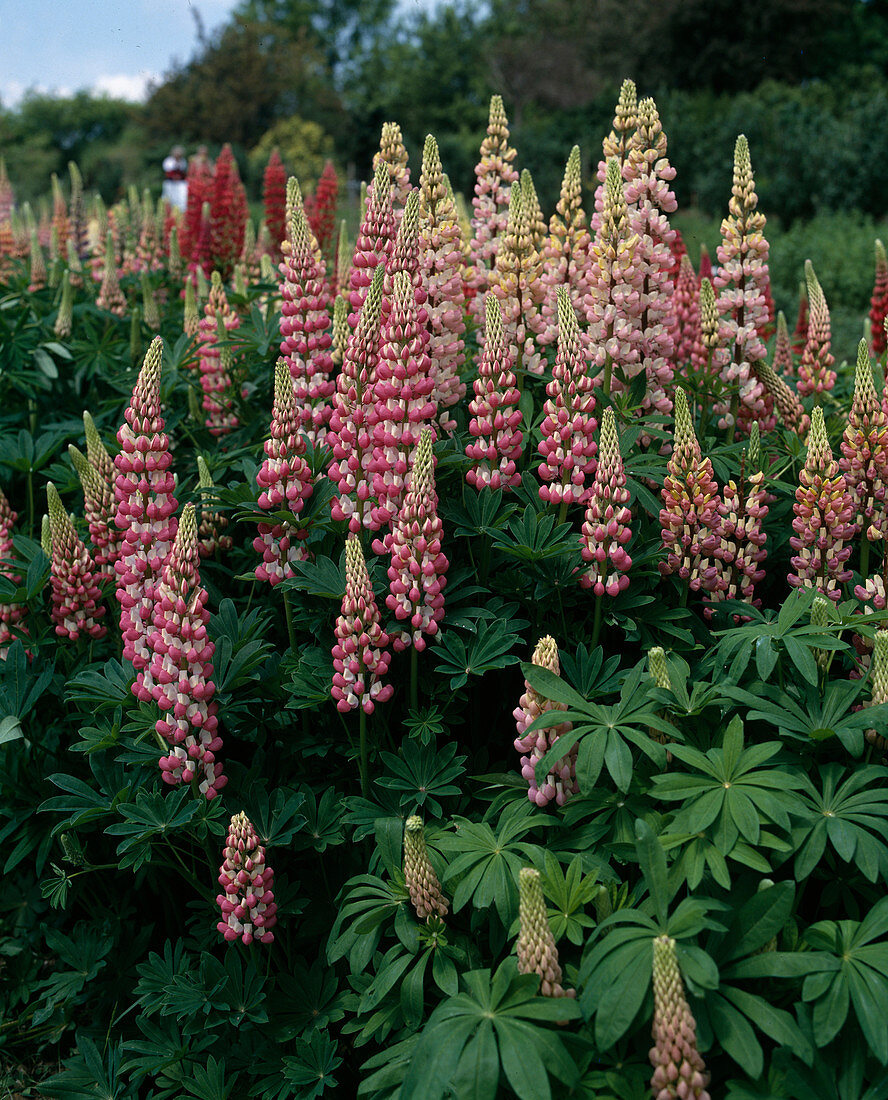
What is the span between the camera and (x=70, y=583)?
3184 mm

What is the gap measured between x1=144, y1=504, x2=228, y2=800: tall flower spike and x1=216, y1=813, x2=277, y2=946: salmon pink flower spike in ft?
0.73

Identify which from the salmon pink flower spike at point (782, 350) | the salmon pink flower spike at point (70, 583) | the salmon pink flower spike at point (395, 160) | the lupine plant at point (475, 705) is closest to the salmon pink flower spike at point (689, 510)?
the lupine plant at point (475, 705)

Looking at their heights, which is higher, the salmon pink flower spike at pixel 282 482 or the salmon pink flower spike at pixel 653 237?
the salmon pink flower spike at pixel 653 237

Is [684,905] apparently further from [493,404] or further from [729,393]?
[729,393]

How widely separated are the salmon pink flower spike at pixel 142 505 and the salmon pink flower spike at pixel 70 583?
1.48 feet

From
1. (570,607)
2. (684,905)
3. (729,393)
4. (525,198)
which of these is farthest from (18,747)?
(729,393)

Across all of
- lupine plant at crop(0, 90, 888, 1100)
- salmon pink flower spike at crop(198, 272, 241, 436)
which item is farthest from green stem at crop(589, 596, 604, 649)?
salmon pink flower spike at crop(198, 272, 241, 436)

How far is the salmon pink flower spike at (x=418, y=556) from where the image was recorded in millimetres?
2514

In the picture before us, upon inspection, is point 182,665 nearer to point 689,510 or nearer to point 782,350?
point 689,510

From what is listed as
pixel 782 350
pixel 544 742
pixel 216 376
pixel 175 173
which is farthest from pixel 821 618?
pixel 175 173

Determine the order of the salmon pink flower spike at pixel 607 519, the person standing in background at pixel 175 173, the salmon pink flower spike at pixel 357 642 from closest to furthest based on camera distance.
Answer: the salmon pink flower spike at pixel 357 642, the salmon pink flower spike at pixel 607 519, the person standing in background at pixel 175 173

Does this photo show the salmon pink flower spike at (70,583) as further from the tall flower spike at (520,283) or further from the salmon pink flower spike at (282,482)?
the tall flower spike at (520,283)

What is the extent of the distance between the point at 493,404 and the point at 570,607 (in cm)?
72

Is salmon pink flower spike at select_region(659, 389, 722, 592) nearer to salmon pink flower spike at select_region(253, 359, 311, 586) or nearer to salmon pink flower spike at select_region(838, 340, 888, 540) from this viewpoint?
salmon pink flower spike at select_region(838, 340, 888, 540)
